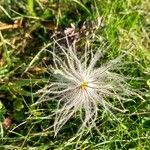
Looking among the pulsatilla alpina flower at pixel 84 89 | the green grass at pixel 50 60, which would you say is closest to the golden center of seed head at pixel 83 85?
the pulsatilla alpina flower at pixel 84 89

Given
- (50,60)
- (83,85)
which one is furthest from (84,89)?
(50,60)

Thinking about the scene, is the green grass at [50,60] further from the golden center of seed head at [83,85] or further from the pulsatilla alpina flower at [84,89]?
the golden center of seed head at [83,85]

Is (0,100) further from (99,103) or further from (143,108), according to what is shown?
(143,108)

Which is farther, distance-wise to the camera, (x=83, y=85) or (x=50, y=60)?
(x=50, y=60)

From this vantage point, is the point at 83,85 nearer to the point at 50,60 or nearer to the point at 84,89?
the point at 84,89

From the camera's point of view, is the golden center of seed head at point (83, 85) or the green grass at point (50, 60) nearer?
the golden center of seed head at point (83, 85)

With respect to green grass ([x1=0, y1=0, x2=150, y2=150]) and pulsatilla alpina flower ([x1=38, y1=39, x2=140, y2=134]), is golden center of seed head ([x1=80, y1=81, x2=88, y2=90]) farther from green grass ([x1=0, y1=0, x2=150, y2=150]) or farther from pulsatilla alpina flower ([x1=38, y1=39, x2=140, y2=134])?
green grass ([x1=0, y1=0, x2=150, y2=150])
